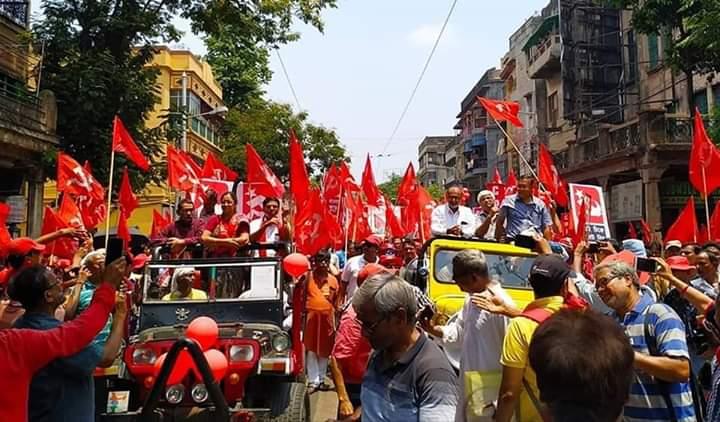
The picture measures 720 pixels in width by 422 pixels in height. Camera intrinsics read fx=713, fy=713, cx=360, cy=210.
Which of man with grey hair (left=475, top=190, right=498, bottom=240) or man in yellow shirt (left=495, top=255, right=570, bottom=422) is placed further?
man with grey hair (left=475, top=190, right=498, bottom=240)

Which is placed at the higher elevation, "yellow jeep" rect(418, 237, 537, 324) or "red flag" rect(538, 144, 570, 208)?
"red flag" rect(538, 144, 570, 208)

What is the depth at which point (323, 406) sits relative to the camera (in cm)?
820

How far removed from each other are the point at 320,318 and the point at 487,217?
8.38 ft

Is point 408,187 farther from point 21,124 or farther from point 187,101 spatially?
point 187,101

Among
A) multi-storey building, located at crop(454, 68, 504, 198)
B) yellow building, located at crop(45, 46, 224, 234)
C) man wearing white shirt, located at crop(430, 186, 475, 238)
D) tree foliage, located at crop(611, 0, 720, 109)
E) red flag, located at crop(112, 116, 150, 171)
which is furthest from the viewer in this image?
multi-storey building, located at crop(454, 68, 504, 198)

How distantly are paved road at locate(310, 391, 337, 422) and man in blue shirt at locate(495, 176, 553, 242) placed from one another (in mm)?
2738

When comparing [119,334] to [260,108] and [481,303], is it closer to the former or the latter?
[481,303]

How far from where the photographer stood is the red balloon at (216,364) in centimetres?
518

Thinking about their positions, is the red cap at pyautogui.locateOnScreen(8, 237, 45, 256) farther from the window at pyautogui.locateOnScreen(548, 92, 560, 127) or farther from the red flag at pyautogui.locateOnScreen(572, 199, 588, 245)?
the window at pyautogui.locateOnScreen(548, 92, 560, 127)

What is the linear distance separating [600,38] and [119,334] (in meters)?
28.1

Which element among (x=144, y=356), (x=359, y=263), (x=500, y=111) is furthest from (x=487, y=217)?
(x=144, y=356)

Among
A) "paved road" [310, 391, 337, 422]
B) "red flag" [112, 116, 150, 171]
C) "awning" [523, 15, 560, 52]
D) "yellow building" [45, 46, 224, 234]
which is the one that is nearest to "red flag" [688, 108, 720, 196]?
"paved road" [310, 391, 337, 422]

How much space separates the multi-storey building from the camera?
57156mm

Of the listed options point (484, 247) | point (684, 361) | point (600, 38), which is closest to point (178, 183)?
point (484, 247)
